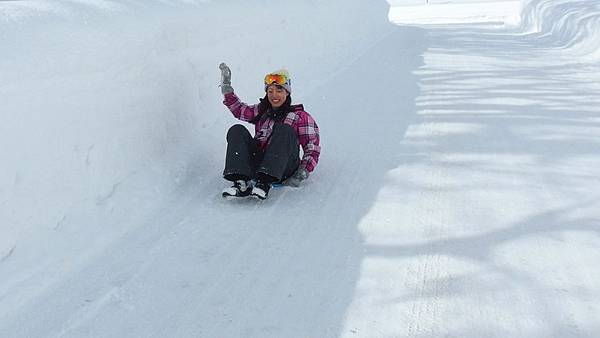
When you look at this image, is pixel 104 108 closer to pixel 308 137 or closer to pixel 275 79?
pixel 275 79

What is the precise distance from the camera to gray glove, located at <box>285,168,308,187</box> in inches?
158

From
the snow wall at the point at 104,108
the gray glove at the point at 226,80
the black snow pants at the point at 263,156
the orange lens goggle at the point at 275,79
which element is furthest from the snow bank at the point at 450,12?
the black snow pants at the point at 263,156

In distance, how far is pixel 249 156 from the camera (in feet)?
12.5

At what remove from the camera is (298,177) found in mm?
4020

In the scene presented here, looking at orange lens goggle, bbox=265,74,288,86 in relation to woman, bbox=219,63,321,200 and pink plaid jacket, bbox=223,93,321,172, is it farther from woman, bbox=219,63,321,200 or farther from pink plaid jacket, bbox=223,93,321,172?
pink plaid jacket, bbox=223,93,321,172

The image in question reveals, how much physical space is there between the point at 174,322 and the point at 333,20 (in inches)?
371

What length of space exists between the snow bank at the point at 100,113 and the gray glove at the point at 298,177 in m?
0.57

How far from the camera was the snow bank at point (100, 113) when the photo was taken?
9.80ft

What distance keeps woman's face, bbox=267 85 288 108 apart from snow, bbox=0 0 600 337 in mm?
577

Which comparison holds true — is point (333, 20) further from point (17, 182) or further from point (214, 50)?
point (17, 182)

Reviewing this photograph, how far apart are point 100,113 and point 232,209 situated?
984mm

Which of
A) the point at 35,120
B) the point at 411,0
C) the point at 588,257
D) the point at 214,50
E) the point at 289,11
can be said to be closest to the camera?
the point at 588,257

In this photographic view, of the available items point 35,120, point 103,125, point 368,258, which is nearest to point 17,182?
point 35,120

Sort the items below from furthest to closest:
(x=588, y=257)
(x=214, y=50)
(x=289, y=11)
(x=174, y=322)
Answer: (x=289, y=11) → (x=214, y=50) → (x=588, y=257) → (x=174, y=322)
